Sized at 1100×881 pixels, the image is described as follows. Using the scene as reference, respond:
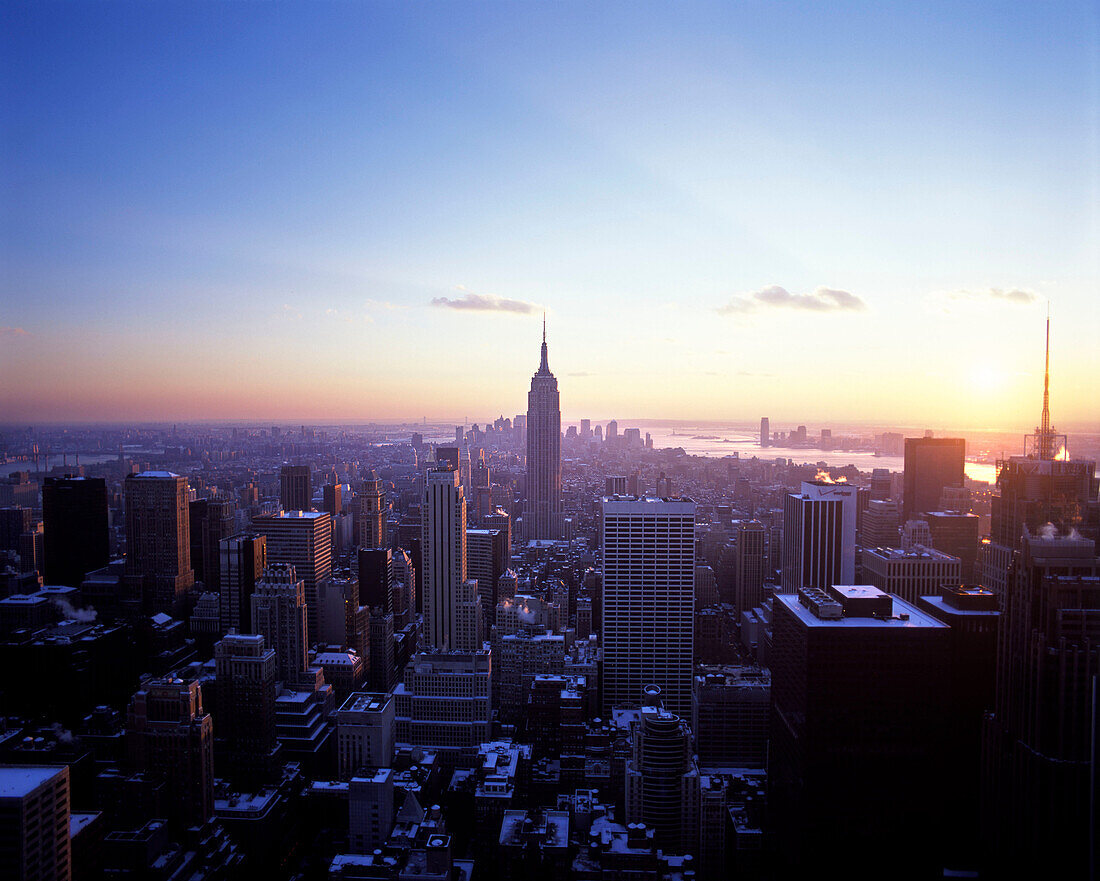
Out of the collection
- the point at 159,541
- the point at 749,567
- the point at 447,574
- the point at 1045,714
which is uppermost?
the point at 1045,714

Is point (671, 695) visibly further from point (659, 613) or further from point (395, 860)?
point (395, 860)

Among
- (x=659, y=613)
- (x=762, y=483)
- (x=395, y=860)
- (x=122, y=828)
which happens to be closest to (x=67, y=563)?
(x=122, y=828)

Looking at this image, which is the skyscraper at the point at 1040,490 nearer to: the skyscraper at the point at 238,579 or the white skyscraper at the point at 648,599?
the white skyscraper at the point at 648,599

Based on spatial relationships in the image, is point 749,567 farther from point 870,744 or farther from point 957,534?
point 870,744

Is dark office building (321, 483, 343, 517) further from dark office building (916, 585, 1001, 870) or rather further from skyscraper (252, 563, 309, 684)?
dark office building (916, 585, 1001, 870)

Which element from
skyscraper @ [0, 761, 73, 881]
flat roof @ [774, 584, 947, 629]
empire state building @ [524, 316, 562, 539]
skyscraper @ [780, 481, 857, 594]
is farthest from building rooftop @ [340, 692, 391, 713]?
empire state building @ [524, 316, 562, 539]

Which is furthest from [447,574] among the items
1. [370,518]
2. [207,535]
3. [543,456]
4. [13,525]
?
[543,456]
